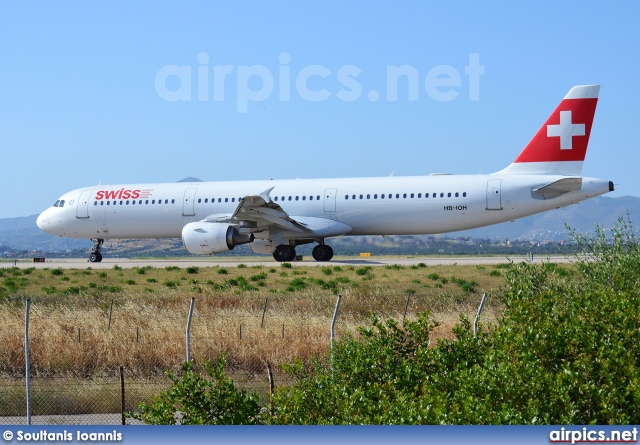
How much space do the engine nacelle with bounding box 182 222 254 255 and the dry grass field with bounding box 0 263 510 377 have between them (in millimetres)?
1054

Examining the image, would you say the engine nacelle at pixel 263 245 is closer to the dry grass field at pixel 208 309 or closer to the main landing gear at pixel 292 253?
the main landing gear at pixel 292 253

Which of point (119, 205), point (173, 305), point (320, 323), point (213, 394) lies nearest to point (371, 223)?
point (119, 205)

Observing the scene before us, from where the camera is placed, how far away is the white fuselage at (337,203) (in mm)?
35750

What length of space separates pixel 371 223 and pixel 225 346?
2078cm

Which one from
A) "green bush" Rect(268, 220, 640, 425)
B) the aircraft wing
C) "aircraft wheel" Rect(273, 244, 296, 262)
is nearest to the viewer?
"green bush" Rect(268, 220, 640, 425)

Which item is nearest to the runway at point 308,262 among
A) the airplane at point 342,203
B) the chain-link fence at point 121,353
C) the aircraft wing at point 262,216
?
the airplane at point 342,203

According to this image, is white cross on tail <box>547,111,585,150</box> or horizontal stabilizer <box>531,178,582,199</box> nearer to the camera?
horizontal stabilizer <box>531,178,582,199</box>

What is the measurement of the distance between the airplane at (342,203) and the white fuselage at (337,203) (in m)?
0.04

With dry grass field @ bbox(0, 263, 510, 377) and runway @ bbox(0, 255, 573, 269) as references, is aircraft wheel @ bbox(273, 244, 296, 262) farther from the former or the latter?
dry grass field @ bbox(0, 263, 510, 377)

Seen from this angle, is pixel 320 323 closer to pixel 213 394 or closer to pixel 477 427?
pixel 213 394

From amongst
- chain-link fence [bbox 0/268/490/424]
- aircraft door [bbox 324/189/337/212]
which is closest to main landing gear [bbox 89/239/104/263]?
aircraft door [bbox 324/189/337/212]

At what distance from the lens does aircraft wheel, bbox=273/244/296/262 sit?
3938 cm

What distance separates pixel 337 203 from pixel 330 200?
391mm

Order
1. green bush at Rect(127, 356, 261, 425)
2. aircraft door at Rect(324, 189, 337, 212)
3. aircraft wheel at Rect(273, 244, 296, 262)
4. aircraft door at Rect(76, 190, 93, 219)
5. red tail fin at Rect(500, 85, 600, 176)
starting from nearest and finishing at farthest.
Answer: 1. green bush at Rect(127, 356, 261, 425)
2. red tail fin at Rect(500, 85, 600, 176)
3. aircraft door at Rect(324, 189, 337, 212)
4. aircraft wheel at Rect(273, 244, 296, 262)
5. aircraft door at Rect(76, 190, 93, 219)
